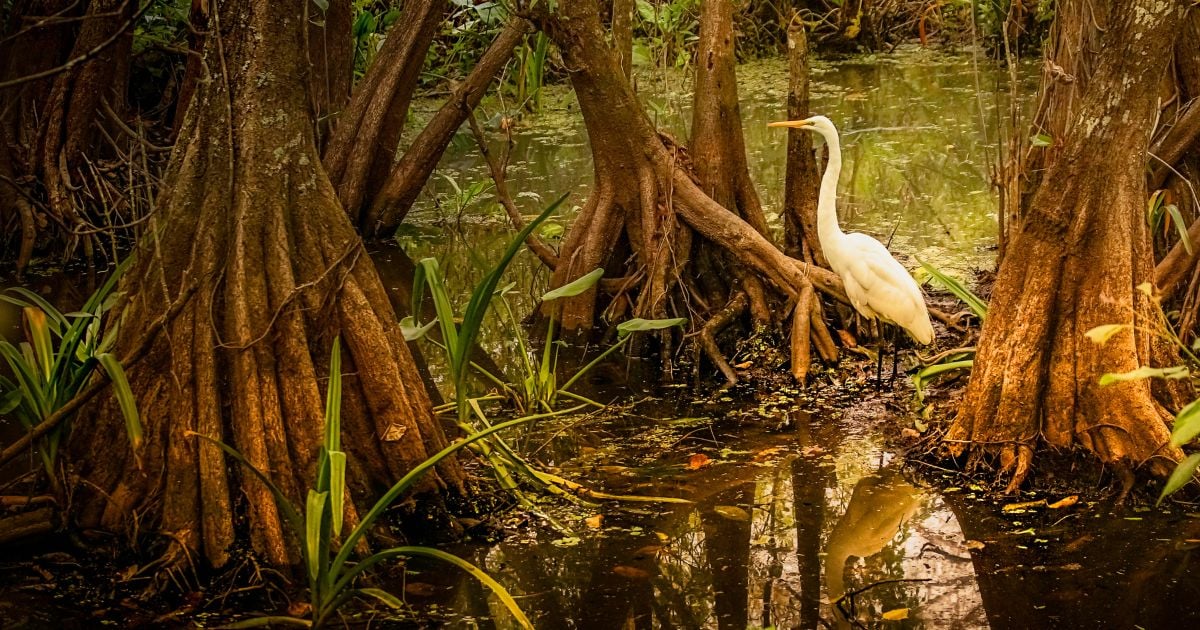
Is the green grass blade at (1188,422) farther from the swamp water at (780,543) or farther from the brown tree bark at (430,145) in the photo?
the brown tree bark at (430,145)

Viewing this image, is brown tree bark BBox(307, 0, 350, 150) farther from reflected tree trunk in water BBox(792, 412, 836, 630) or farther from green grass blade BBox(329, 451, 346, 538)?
green grass blade BBox(329, 451, 346, 538)

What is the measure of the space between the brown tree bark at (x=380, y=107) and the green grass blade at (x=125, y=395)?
478cm

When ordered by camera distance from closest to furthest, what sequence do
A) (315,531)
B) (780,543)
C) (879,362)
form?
(315,531)
(780,543)
(879,362)

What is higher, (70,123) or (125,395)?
(70,123)

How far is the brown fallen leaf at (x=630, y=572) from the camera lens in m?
3.76

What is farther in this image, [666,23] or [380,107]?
[666,23]

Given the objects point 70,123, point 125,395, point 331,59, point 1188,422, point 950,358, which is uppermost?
point 331,59

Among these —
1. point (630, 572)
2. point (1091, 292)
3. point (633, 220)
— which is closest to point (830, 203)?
point (633, 220)

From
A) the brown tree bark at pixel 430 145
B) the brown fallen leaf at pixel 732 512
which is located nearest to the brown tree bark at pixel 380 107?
the brown tree bark at pixel 430 145

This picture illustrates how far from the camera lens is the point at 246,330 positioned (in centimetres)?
375

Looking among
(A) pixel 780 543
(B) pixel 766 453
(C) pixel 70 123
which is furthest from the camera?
(C) pixel 70 123

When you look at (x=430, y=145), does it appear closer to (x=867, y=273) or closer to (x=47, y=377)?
(x=867, y=273)

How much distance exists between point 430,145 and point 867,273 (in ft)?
12.3

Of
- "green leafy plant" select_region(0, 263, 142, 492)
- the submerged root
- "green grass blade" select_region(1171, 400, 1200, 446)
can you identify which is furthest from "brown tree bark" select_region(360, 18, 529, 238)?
"green grass blade" select_region(1171, 400, 1200, 446)
